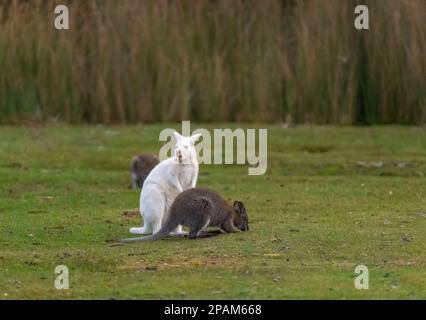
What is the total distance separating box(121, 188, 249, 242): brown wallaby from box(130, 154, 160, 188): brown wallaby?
3.46 m

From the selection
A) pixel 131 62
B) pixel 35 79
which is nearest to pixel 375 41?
pixel 131 62

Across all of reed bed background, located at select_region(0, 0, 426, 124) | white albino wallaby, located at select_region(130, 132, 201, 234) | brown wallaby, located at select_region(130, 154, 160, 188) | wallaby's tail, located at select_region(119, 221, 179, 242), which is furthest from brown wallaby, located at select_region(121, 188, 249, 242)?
reed bed background, located at select_region(0, 0, 426, 124)

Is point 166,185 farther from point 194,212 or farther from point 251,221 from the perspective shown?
point 251,221

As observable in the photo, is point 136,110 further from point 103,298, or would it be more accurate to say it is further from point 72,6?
point 103,298

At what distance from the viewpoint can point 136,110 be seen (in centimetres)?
1956

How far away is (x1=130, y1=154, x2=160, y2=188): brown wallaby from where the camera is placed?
13.9 m

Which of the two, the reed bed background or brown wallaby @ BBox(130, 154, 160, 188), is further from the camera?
the reed bed background

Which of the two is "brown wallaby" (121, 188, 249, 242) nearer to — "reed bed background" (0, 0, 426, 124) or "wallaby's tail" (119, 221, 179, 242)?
"wallaby's tail" (119, 221, 179, 242)

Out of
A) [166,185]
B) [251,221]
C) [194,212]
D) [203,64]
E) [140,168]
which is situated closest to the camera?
[194,212]

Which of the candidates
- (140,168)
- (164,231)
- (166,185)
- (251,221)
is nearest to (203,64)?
(140,168)

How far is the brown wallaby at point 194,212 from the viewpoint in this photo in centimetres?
1027

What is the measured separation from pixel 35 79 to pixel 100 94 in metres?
1.05

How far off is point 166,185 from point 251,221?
3.56 ft

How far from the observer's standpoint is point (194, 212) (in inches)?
404
